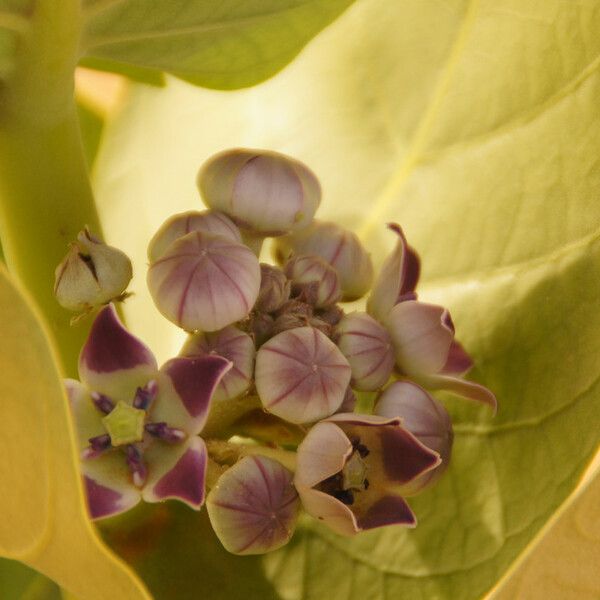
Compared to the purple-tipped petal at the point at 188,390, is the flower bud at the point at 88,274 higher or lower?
higher

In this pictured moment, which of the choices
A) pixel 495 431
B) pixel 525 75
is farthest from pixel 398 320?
pixel 525 75

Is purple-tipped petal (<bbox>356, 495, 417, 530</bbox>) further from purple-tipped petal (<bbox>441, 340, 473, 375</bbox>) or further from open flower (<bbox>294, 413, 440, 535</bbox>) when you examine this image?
purple-tipped petal (<bbox>441, 340, 473, 375</bbox>)

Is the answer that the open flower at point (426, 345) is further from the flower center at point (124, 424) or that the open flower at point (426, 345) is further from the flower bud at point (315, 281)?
the flower center at point (124, 424)

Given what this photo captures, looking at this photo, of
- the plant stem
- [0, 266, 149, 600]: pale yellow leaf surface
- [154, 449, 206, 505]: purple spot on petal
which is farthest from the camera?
the plant stem

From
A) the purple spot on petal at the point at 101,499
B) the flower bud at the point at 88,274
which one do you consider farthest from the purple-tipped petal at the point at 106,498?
the flower bud at the point at 88,274

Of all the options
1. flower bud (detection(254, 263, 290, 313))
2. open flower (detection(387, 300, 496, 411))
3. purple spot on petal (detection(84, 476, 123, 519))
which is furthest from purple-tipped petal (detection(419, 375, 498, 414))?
purple spot on petal (detection(84, 476, 123, 519))

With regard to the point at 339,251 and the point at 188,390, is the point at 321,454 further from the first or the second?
the point at 339,251
